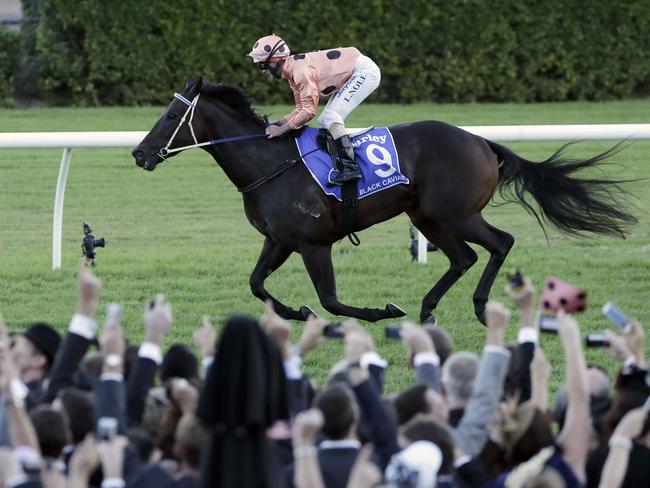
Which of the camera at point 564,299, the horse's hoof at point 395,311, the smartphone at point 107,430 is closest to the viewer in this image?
the smartphone at point 107,430

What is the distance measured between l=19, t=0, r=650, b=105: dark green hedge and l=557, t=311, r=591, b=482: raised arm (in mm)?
16560

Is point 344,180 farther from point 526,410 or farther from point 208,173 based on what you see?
point 208,173

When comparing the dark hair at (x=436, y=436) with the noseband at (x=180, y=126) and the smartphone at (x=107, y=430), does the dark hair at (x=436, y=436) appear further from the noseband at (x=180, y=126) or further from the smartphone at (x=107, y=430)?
the noseband at (x=180, y=126)

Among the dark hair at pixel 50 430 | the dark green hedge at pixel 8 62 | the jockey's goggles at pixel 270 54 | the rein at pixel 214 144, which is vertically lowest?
the dark hair at pixel 50 430

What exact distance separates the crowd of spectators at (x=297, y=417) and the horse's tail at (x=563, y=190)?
352 centimetres

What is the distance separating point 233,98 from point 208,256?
2393 mm

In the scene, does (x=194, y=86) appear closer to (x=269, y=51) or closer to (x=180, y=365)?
(x=269, y=51)

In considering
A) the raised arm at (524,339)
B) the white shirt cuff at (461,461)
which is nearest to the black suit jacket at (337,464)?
the white shirt cuff at (461,461)

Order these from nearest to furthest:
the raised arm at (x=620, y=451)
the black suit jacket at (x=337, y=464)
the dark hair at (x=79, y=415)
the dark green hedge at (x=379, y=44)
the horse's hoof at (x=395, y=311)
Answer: the raised arm at (x=620, y=451), the black suit jacket at (x=337, y=464), the dark hair at (x=79, y=415), the horse's hoof at (x=395, y=311), the dark green hedge at (x=379, y=44)

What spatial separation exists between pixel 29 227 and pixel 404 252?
3727 millimetres

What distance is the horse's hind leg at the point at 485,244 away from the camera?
8.01m

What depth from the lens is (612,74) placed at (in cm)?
2223

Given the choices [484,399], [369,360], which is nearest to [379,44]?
[369,360]

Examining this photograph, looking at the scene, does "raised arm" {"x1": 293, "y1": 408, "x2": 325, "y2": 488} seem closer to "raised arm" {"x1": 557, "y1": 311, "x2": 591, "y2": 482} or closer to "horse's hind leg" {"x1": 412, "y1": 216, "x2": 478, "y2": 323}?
"raised arm" {"x1": 557, "y1": 311, "x2": 591, "y2": 482}
